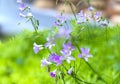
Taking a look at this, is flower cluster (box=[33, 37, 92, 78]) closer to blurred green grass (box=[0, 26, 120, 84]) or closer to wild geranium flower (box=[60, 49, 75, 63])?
wild geranium flower (box=[60, 49, 75, 63])

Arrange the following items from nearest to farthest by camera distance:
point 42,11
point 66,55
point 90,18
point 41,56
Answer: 1. point 66,55
2. point 90,18
3. point 41,56
4. point 42,11

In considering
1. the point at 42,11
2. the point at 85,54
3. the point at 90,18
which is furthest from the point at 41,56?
the point at 42,11

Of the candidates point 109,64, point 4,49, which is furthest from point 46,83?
point 4,49

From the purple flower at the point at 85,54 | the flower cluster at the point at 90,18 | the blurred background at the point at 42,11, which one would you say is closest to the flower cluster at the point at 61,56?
the purple flower at the point at 85,54

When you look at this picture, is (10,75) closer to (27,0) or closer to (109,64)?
(109,64)

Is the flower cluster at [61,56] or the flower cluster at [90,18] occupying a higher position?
the flower cluster at [90,18]

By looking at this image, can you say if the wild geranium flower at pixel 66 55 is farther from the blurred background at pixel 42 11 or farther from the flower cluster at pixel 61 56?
the blurred background at pixel 42 11

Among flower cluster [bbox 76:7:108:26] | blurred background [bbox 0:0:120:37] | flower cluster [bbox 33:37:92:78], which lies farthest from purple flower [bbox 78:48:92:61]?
blurred background [bbox 0:0:120:37]

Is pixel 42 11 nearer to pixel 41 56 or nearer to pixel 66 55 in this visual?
pixel 41 56
